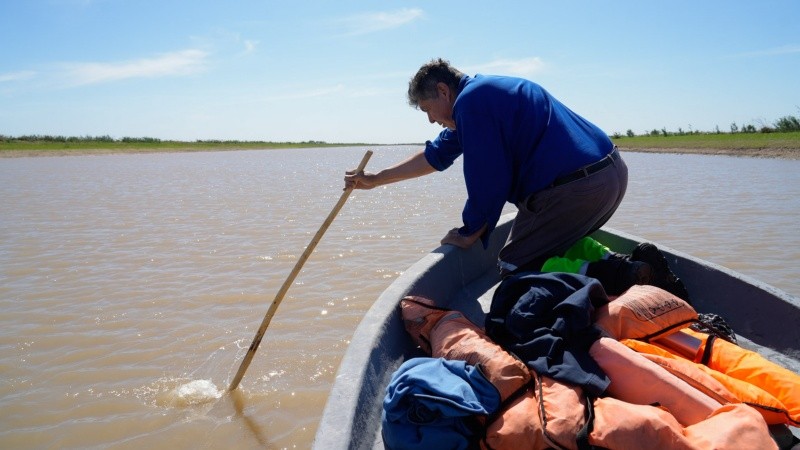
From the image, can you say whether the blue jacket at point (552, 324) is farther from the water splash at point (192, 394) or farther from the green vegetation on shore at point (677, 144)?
the green vegetation on shore at point (677, 144)

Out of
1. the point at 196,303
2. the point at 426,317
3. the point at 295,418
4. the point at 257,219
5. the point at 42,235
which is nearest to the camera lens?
the point at 426,317

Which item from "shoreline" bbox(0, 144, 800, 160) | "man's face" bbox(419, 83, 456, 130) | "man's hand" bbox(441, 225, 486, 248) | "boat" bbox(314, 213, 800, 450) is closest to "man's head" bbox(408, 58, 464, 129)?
"man's face" bbox(419, 83, 456, 130)

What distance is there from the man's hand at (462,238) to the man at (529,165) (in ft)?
0.09

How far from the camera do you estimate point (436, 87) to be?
119 inches

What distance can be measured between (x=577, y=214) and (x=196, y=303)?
3455 mm

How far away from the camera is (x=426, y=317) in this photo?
239cm

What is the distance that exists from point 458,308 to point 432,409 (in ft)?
5.22

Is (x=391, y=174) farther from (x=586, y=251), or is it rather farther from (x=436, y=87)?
(x=586, y=251)

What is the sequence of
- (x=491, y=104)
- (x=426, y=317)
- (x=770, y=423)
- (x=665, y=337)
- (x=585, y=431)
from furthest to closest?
(x=491, y=104) → (x=426, y=317) → (x=665, y=337) → (x=770, y=423) → (x=585, y=431)

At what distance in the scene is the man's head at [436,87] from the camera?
9.86 feet

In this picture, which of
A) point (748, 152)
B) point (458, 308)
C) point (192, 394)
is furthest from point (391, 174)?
point (748, 152)

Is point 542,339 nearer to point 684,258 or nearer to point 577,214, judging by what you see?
point 577,214

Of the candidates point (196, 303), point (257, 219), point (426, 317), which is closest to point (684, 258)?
point (426, 317)

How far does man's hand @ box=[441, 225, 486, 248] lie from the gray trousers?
0.17 metres
